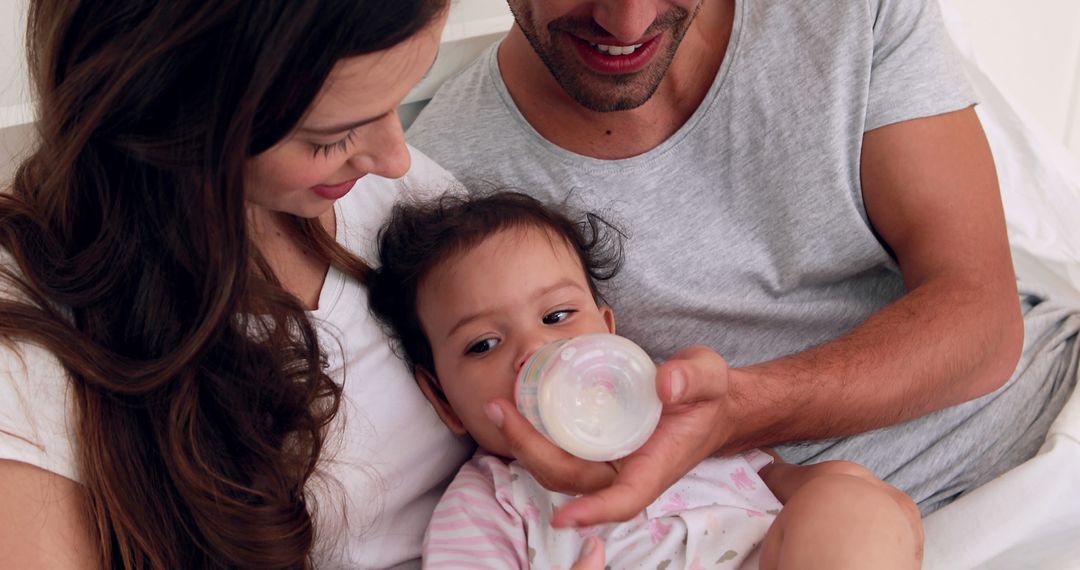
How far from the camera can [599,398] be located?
114 cm

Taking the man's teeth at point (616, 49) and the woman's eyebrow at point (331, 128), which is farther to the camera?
the man's teeth at point (616, 49)

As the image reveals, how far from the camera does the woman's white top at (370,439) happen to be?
127 cm

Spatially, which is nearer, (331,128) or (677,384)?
(331,128)

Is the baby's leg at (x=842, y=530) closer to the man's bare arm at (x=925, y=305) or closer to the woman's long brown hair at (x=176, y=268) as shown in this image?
the man's bare arm at (x=925, y=305)

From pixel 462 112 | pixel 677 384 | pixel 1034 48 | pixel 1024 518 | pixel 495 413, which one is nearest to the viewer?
pixel 677 384

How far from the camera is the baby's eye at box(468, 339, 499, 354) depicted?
1.37 meters

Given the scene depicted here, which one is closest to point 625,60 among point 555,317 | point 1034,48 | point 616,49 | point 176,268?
point 616,49

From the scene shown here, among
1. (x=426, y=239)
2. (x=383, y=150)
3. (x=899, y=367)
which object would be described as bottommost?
(x=899, y=367)

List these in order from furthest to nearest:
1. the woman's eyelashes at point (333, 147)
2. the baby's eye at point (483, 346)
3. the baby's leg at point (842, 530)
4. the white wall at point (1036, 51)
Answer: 1. the white wall at point (1036, 51)
2. the baby's eye at point (483, 346)
3. the baby's leg at point (842, 530)
4. the woman's eyelashes at point (333, 147)

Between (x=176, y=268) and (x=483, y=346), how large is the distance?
466 mm

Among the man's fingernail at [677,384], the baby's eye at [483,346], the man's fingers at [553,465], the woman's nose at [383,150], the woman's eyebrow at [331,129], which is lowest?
the baby's eye at [483,346]

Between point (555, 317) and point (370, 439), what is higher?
point (555, 317)

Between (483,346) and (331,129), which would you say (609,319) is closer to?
(483,346)

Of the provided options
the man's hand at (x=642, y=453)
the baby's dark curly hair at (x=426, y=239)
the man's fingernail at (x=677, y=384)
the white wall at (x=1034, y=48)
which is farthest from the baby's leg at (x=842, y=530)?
the white wall at (x=1034, y=48)
